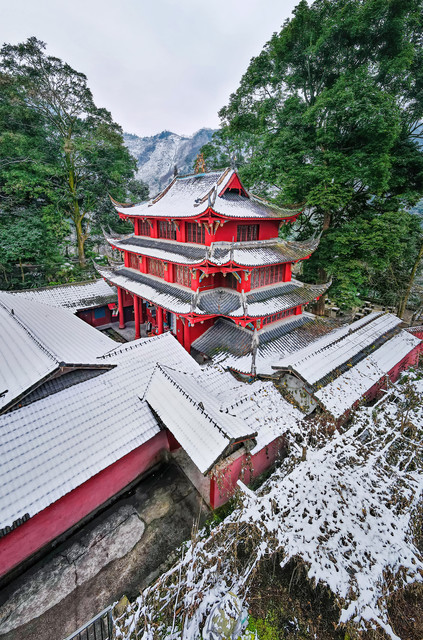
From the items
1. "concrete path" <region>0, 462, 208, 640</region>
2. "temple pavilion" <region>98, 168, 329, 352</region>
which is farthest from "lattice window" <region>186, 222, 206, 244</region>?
"concrete path" <region>0, 462, 208, 640</region>

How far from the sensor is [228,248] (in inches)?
551

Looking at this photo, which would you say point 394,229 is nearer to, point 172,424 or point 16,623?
point 172,424

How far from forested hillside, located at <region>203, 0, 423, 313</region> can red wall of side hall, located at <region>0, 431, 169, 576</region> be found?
49.7 ft

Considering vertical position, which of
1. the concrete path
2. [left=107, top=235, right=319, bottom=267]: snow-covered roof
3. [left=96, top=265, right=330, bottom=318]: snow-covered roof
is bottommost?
the concrete path

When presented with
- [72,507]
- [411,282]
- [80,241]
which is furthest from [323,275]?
[80,241]

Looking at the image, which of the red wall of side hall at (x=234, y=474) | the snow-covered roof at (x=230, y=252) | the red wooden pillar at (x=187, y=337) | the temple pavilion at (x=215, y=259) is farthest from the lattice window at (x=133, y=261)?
the red wall of side hall at (x=234, y=474)

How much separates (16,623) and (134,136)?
160m

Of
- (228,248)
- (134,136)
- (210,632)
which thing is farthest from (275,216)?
(134,136)

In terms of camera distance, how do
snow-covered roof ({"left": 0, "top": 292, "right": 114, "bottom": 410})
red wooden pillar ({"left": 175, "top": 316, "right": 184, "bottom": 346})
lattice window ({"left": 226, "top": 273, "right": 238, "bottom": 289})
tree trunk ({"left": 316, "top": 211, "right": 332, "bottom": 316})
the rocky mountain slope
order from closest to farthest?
snow-covered roof ({"left": 0, "top": 292, "right": 114, "bottom": 410}) → lattice window ({"left": 226, "top": 273, "right": 238, "bottom": 289}) → red wooden pillar ({"left": 175, "top": 316, "right": 184, "bottom": 346}) → tree trunk ({"left": 316, "top": 211, "right": 332, "bottom": 316}) → the rocky mountain slope

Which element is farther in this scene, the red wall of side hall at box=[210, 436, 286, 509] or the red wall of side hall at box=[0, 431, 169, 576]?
the red wall of side hall at box=[210, 436, 286, 509]

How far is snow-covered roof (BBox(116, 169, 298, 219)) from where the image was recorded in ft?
44.4

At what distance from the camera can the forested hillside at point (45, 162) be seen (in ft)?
74.8

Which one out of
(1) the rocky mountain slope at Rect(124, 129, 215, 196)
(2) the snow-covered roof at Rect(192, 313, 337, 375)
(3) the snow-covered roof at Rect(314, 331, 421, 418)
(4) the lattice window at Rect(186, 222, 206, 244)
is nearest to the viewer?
(3) the snow-covered roof at Rect(314, 331, 421, 418)

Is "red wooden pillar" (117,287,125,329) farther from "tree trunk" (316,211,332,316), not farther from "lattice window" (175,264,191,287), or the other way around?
"tree trunk" (316,211,332,316)
